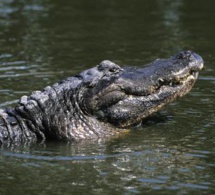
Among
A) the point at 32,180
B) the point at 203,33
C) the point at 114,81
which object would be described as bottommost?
the point at 32,180

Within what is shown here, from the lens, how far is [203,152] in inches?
332

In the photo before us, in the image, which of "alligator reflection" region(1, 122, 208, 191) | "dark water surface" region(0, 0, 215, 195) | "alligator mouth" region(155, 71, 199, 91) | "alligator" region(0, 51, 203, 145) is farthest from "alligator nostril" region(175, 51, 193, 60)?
"alligator reflection" region(1, 122, 208, 191)

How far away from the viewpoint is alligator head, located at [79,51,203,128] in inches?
365

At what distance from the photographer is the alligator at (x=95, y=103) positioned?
9.13 meters

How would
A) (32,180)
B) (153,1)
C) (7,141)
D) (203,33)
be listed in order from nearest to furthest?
(32,180) < (7,141) < (203,33) < (153,1)

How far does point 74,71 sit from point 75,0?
351 inches

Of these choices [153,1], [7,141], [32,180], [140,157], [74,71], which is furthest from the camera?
[153,1]

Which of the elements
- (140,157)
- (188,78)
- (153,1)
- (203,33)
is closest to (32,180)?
(140,157)

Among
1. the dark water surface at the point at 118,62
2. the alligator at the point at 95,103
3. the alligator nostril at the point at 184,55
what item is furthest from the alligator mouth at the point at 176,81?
the dark water surface at the point at 118,62

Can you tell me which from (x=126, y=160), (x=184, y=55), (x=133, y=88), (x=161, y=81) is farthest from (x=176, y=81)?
(x=126, y=160)

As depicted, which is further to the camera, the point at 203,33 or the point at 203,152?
the point at 203,33

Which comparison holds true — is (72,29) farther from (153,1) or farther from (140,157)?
(140,157)

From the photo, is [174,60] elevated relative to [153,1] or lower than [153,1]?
lower

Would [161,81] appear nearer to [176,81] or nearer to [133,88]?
[176,81]
